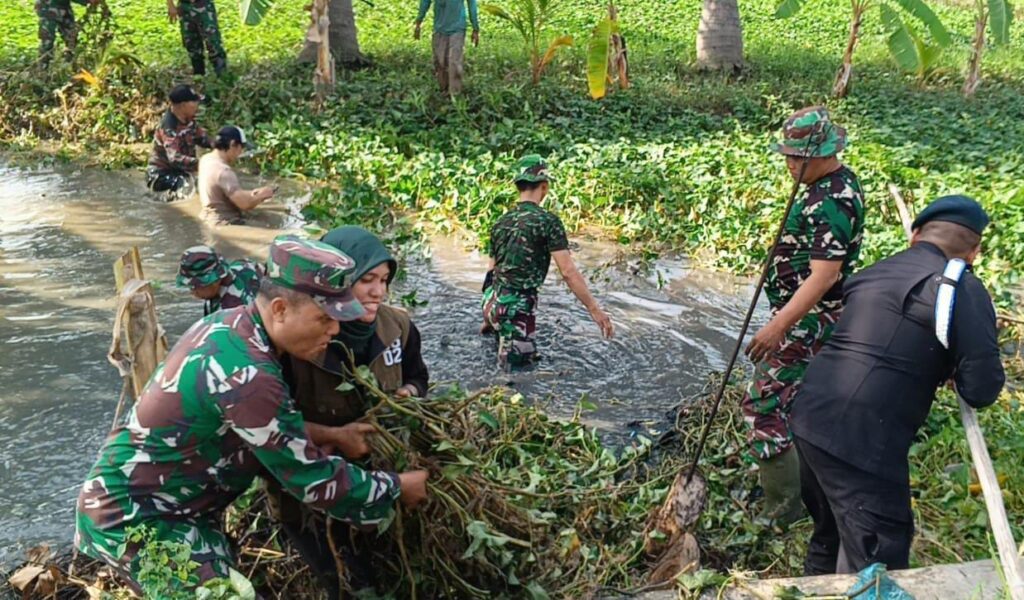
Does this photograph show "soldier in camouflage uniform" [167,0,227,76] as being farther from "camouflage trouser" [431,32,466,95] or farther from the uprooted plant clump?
the uprooted plant clump

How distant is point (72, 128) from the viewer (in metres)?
11.6

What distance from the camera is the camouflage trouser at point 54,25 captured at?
1257 centimetres

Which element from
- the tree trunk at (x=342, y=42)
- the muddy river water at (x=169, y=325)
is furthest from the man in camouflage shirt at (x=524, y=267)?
the tree trunk at (x=342, y=42)

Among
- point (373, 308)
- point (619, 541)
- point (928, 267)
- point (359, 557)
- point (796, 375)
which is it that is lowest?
point (619, 541)

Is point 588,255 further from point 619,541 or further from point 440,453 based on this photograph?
point 440,453

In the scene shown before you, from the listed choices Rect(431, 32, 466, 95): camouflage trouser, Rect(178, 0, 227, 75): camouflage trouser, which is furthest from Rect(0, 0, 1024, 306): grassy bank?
Rect(178, 0, 227, 75): camouflage trouser

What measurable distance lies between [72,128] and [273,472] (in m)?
10.5

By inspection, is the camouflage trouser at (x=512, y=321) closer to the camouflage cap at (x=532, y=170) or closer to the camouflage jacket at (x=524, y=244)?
the camouflage jacket at (x=524, y=244)

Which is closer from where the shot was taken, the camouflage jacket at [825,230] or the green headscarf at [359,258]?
the green headscarf at [359,258]

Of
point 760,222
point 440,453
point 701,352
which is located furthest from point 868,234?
point 440,453

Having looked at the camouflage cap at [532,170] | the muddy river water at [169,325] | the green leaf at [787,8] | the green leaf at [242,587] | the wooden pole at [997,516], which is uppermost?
the green leaf at [787,8]

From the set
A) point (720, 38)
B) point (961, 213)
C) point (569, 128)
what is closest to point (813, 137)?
point (961, 213)

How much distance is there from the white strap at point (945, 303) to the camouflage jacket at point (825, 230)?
92 centimetres

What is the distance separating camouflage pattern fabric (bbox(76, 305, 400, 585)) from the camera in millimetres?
2637
